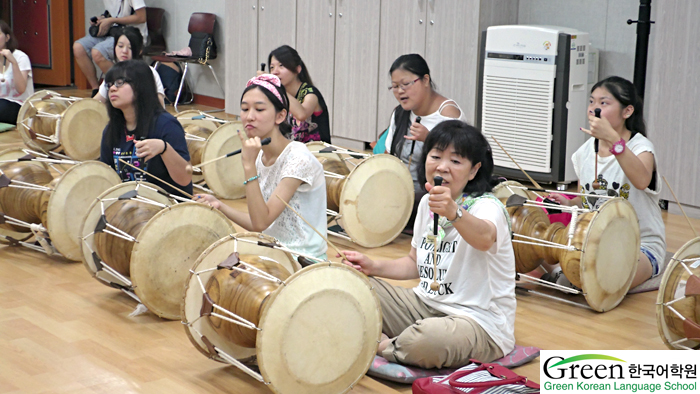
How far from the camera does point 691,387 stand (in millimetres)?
2201

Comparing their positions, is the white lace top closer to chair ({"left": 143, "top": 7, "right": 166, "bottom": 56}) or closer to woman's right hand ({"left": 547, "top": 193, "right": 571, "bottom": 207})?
woman's right hand ({"left": 547, "top": 193, "right": 571, "bottom": 207})

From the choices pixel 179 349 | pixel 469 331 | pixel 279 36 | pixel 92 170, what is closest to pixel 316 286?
pixel 469 331

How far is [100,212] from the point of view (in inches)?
123

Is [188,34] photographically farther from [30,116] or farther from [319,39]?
[30,116]

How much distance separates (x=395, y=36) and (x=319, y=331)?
175 inches

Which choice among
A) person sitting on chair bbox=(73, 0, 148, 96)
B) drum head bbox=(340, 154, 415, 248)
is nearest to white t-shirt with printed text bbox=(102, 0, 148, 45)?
person sitting on chair bbox=(73, 0, 148, 96)

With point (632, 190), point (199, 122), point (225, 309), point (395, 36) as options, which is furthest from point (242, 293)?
point (395, 36)

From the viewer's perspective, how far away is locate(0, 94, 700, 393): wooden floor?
2506 mm

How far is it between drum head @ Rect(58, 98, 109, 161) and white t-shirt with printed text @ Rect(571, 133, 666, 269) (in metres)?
3.45

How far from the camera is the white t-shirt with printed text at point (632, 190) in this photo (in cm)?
340

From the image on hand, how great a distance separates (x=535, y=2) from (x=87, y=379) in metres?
4.64

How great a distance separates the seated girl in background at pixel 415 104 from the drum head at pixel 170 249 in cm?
139

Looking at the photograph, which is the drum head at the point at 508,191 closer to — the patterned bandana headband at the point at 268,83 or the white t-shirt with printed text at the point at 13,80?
the patterned bandana headband at the point at 268,83

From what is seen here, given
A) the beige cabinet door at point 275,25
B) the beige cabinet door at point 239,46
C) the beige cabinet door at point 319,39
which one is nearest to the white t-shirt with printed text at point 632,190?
the beige cabinet door at point 319,39
